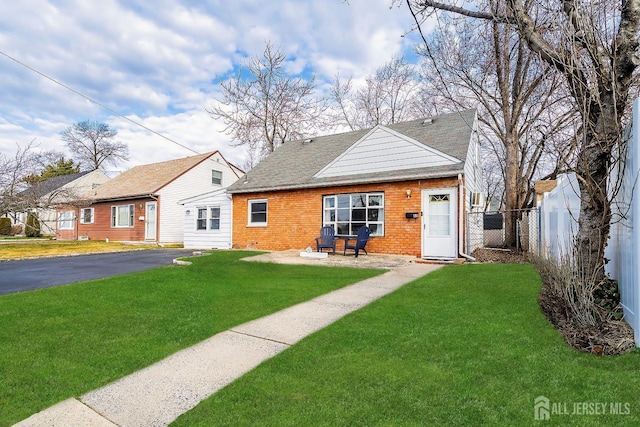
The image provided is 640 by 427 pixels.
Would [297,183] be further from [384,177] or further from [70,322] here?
[70,322]

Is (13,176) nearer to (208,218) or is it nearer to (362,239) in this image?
(208,218)

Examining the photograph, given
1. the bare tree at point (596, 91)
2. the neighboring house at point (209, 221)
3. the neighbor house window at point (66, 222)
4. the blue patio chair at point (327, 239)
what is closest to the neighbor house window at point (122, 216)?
the neighbor house window at point (66, 222)

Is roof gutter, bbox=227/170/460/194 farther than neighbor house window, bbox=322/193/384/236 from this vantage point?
No

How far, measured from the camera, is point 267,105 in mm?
26516

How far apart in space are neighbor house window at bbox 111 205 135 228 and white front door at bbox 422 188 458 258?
61.2 ft

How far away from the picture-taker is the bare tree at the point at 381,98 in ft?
83.3

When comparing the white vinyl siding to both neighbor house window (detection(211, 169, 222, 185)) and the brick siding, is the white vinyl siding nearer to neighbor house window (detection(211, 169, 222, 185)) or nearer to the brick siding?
neighbor house window (detection(211, 169, 222, 185))

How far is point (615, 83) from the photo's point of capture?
3.53m

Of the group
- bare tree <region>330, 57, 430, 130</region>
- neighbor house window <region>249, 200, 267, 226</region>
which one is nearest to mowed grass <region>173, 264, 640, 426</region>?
neighbor house window <region>249, 200, 267, 226</region>

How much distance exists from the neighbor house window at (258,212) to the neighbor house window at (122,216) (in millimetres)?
10681

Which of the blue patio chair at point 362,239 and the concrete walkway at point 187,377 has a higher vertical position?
the blue patio chair at point 362,239

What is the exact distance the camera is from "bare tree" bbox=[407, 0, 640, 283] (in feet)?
11.7

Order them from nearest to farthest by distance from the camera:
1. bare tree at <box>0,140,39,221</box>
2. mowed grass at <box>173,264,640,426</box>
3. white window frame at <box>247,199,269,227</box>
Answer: mowed grass at <box>173,264,640,426</box> < white window frame at <box>247,199,269,227</box> < bare tree at <box>0,140,39,221</box>

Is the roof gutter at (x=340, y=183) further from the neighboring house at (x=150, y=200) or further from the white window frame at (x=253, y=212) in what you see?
the neighboring house at (x=150, y=200)
